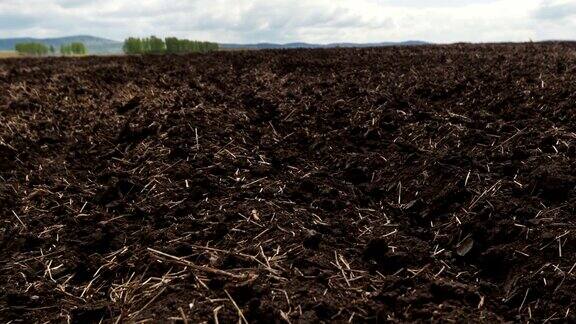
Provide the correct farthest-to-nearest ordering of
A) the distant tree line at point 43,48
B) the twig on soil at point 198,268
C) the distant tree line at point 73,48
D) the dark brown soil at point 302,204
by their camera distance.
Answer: the distant tree line at point 43,48, the distant tree line at point 73,48, the twig on soil at point 198,268, the dark brown soil at point 302,204

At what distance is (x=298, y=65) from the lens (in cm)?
919

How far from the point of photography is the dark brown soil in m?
2.95

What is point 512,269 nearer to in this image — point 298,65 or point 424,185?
point 424,185

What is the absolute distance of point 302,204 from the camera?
4.07 m

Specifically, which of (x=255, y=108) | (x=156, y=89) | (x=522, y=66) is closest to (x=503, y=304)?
(x=255, y=108)

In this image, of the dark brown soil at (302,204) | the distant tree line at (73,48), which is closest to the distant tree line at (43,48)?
the distant tree line at (73,48)

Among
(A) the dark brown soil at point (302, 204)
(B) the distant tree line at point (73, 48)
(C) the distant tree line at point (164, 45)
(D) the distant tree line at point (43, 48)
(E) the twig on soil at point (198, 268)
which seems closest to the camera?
(A) the dark brown soil at point (302, 204)

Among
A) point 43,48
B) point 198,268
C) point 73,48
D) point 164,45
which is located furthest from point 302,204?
point 43,48

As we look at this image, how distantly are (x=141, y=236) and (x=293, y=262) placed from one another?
1199 mm

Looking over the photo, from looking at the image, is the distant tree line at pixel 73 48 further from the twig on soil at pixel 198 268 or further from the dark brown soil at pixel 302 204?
the twig on soil at pixel 198 268

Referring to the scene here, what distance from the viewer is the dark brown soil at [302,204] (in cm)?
295

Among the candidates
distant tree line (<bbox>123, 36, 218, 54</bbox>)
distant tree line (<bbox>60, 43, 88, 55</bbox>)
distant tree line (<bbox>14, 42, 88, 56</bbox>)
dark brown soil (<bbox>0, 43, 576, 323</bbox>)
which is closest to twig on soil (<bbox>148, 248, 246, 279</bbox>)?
dark brown soil (<bbox>0, 43, 576, 323</bbox>)

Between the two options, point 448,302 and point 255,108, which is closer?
point 448,302

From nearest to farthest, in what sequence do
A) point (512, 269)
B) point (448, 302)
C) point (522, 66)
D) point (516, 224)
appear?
1. point (448, 302)
2. point (512, 269)
3. point (516, 224)
4. point (522, 66)
